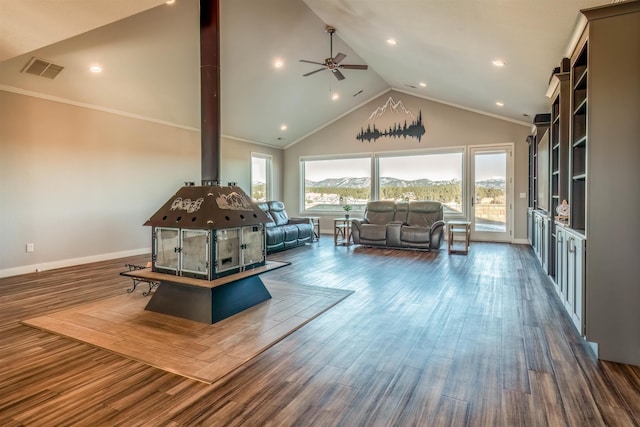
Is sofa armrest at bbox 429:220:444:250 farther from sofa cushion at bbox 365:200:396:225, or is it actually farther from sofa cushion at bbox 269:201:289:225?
sofa cushion at bbox 269:201:289:225

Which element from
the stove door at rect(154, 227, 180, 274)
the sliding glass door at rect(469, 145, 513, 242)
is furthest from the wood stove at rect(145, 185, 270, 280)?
the sliding glass door at rect(469, 145, 513, 242)

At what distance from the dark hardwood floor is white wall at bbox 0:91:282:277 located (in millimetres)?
1793

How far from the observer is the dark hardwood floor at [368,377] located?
71.2 inches

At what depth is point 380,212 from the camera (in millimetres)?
8117

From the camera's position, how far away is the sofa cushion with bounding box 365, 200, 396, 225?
7996mm

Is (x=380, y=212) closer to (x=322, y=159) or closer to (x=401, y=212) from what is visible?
(x=401, y=212)

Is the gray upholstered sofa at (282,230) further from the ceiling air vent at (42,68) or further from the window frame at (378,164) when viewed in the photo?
the ceiling air vent at (42,68)

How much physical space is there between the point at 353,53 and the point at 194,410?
269 inches

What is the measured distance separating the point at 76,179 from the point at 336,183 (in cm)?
633

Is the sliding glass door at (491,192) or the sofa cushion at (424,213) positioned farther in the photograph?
the sliding glass door at (491,192)

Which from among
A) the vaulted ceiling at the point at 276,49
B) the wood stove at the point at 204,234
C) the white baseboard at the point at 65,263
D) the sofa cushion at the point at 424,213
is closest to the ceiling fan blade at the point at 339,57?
the vaulted ceiling at the point at 276,49

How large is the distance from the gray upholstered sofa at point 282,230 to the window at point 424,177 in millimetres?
2648

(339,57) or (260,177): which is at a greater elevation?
(339,57)

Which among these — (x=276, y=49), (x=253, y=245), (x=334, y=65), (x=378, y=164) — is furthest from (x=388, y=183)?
(x=253, y=245)
